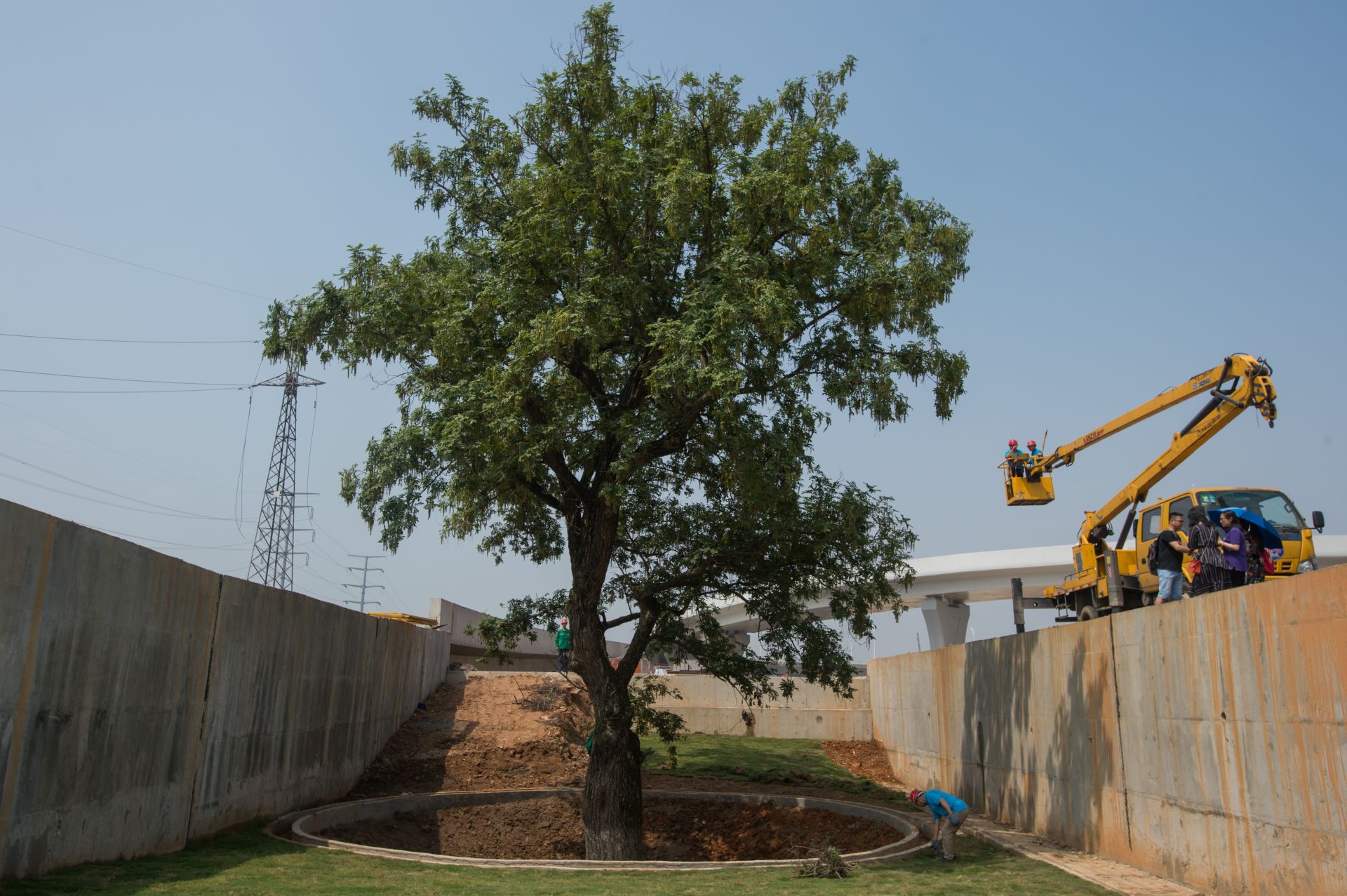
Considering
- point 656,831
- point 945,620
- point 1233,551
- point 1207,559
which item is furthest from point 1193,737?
point 945,620

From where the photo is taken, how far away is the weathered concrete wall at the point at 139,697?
8.05 meters

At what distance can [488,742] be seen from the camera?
67.9 ft

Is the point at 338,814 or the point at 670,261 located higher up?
the point at 670,261

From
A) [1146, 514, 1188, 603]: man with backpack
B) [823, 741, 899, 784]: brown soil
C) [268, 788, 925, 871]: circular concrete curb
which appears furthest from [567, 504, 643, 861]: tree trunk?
[823, 741, 899, 784]: brown soil

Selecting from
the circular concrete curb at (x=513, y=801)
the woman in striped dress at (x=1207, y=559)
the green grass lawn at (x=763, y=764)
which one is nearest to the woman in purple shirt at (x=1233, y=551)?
the woman in striped dress at (x=1207, y=559)

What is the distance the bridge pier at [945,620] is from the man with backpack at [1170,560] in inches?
1337

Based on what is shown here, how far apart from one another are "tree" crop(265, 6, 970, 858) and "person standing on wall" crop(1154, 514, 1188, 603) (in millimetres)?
3242

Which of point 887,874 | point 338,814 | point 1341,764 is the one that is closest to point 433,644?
point 338,814

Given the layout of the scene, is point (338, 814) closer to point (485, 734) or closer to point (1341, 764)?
point (485, 734)

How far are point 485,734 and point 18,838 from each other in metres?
13.4

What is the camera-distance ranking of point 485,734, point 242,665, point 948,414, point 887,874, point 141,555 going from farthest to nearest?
point 485,734
point 948,414
point 242,665
point 887,874
point 141,555

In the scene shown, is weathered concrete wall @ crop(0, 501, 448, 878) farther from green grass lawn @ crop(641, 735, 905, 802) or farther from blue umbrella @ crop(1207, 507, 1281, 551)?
blue umbrella @ crop(1207, 507, 1281, 551)

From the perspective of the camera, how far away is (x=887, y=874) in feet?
36.0

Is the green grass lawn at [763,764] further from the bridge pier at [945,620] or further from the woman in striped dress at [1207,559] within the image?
the bridge pier at [945,620]
